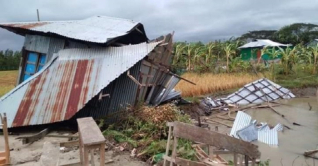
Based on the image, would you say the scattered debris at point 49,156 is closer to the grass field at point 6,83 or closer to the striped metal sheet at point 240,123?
the striped metal sheet at point 240,123

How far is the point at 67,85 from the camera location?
962cm

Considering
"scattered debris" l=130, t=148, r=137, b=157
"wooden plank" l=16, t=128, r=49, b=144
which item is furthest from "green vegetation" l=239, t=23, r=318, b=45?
"wooden plank" l=16, t=128, r=49, b=144

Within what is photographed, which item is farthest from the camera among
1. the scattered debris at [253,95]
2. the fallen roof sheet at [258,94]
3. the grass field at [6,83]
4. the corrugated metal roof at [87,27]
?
the grass field at [6,83]

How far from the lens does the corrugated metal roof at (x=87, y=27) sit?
1054cm

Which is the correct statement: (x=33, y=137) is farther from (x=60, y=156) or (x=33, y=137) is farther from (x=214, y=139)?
(x=214, y=139)

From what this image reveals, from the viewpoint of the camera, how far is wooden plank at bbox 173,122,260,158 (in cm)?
487

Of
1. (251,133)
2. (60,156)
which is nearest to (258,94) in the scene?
(251,133)

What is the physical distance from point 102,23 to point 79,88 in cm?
390

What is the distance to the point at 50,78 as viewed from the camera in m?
9.99

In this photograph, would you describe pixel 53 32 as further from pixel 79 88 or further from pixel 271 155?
pixel 271 155

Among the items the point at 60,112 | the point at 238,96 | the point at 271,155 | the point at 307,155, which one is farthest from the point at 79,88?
the point at 238,96

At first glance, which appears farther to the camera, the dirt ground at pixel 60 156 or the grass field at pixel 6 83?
the grass field at pixel 6 83

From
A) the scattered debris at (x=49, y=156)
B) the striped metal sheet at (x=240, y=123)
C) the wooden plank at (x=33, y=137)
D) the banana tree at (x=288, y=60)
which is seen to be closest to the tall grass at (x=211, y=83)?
the banana tree at (x=288, y=60)

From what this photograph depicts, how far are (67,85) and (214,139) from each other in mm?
6169
